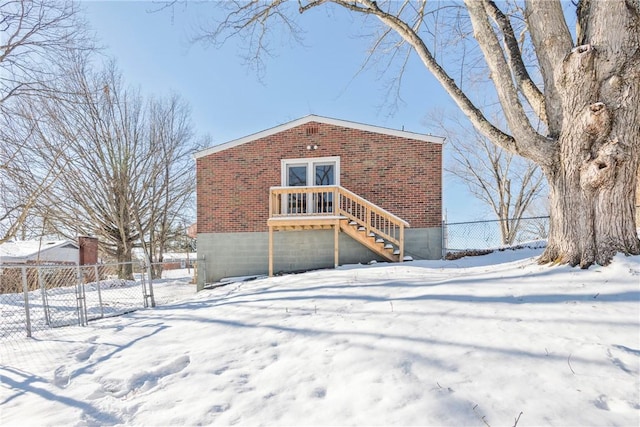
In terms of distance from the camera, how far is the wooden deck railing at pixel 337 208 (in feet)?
28.8

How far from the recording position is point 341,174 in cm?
1001

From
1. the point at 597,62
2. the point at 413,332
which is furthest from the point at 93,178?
the point at 597,62

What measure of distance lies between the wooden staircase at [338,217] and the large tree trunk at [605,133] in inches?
179

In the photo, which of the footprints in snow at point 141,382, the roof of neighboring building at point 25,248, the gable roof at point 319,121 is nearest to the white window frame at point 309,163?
the gable roof at point 319,121

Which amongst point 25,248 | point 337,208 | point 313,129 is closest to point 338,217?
point 337,208

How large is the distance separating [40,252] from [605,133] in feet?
74.6

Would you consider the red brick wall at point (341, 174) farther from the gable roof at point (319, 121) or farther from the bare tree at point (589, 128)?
the bare tree at point (589, 128)

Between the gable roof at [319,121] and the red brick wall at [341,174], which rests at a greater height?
the gable roof at [319,121]

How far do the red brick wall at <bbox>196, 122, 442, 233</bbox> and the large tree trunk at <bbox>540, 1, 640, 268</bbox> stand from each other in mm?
5572

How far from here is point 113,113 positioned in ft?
51.5

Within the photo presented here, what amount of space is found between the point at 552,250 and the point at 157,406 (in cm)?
487

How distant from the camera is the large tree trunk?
3832 mm

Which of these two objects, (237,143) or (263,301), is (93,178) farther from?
(263,301)

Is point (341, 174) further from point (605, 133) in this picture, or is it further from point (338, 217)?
point (605, 133)
